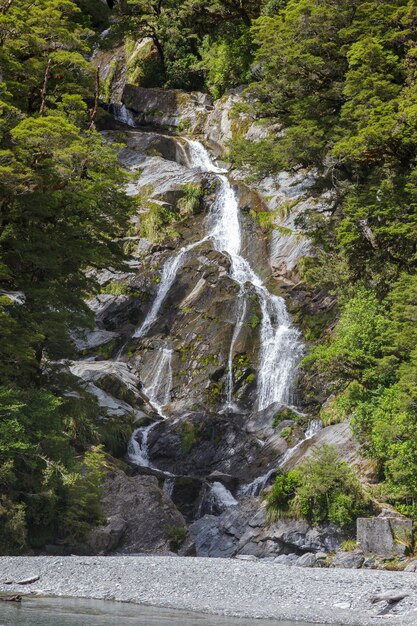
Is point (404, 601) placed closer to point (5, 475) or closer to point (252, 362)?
point (5, 475)

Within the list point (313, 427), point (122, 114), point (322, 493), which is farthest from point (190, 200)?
point (322, 493)

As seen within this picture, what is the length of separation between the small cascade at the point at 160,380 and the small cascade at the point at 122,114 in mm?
21314

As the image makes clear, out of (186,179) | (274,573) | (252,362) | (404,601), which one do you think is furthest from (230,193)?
(404,601)

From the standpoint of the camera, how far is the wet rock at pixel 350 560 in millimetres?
19719

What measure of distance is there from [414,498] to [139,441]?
34.8 feet

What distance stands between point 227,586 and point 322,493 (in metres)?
7.92

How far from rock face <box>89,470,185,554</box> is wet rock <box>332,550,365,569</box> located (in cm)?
438

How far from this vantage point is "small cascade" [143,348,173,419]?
31.2m

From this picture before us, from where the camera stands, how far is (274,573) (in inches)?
616

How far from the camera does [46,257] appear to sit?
2198cm

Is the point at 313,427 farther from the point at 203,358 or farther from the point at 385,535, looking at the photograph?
the point at 385,535

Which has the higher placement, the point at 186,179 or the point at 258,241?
the point at 186,179

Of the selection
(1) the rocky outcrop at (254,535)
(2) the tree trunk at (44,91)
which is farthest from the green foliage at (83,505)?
(2) the tree trunk at (44,91)

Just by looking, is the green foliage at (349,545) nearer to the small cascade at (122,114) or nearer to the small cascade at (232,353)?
the small cascade at (232,353)
